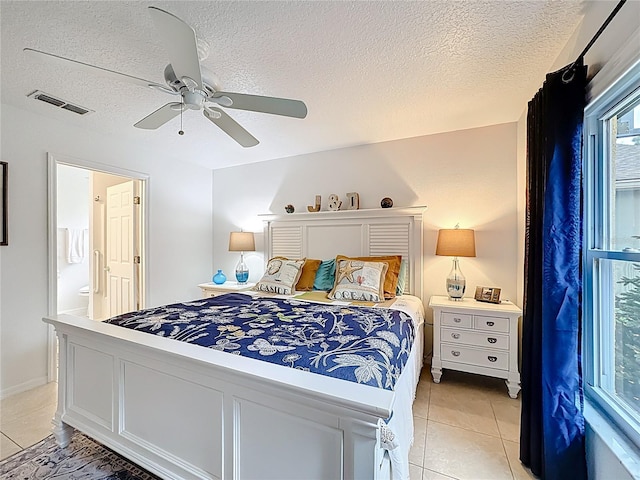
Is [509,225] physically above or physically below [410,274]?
above

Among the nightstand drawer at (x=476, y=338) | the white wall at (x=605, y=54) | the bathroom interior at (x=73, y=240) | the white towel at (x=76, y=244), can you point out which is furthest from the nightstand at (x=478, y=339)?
the white towel at (x=76, y=244)

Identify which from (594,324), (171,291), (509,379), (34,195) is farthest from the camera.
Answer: (171,291)

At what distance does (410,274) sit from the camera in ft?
10.0

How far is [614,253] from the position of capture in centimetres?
126

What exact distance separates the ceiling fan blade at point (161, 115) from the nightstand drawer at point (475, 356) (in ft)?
9.10

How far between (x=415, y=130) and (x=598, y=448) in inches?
105

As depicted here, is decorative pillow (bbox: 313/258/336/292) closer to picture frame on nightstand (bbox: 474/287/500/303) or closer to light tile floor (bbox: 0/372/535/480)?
light tile floor (bbox: 0/372/535/480)

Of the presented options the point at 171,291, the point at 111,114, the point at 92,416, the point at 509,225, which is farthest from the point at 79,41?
the point at 509,225

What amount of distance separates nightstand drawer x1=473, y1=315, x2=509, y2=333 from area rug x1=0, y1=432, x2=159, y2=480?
96.8 inches

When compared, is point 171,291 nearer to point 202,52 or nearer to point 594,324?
point 202,52

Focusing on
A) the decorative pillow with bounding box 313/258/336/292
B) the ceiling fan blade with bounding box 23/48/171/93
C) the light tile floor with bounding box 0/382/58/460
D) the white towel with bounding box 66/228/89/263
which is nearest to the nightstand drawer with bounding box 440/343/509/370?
the decorative pillow with bounding box 313/258/336/292

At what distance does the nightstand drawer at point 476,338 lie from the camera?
2374mm

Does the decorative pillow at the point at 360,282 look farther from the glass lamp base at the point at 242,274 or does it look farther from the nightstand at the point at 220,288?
the glass lamp base at the point at 242,274

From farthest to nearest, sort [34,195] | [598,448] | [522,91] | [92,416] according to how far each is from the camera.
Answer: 1. [34,195]
2. [522,91]
3. [92,416]
4. [598,448]
